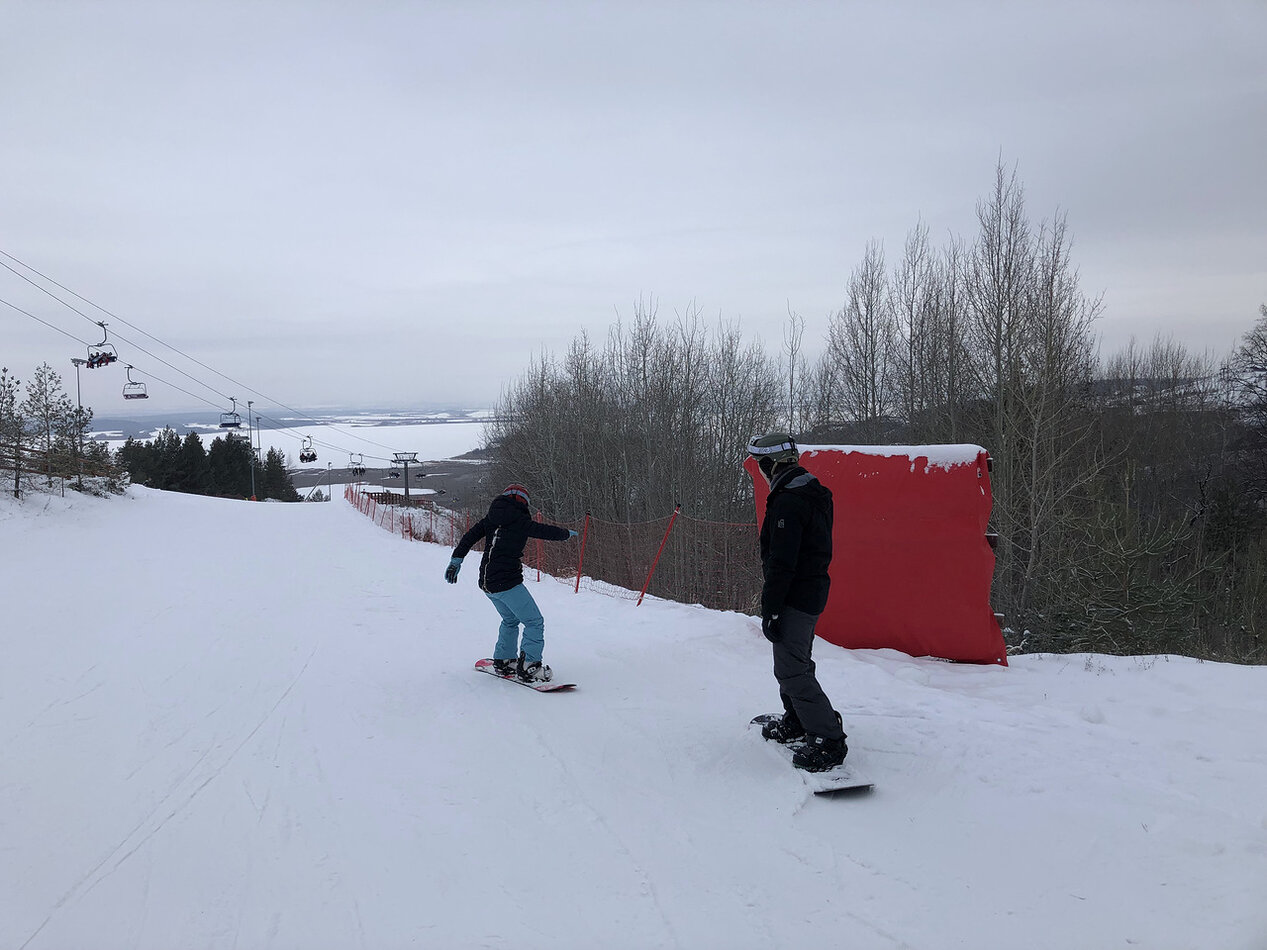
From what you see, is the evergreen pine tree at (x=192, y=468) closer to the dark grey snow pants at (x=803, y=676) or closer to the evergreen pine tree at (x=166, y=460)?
the evergreen pine tree at (x=166, y=460)

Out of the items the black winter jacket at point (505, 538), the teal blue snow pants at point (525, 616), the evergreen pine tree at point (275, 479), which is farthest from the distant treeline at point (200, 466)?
the teal blue snow pants at point (525, 616)

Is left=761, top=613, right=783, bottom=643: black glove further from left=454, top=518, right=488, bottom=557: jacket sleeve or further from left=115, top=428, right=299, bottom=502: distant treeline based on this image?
left=115, top=428, right=299, bottom=502: distant treeline

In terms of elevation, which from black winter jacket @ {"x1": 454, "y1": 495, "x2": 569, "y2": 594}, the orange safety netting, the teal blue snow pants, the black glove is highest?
black winter jacket @ {"x1": 454, "y1": 495, "x2": 569, "y2": 594}

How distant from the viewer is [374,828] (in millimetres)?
4410

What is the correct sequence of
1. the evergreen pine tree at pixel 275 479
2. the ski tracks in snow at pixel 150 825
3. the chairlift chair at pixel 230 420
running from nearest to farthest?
the ski tracks in snow at pixel 150 825
the chairlift chair at pixel 230 420
the evergreen pine tree at pixel 275 479

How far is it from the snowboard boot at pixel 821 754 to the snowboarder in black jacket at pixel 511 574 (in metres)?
3.04

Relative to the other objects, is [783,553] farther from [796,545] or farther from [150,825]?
[150,825]

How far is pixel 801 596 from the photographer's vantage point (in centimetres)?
501

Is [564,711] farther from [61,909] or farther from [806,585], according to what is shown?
[61,909]

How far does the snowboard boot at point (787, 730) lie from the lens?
212 inches

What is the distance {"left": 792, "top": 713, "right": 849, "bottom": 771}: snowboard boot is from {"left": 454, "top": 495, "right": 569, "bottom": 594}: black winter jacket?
3.17 meters

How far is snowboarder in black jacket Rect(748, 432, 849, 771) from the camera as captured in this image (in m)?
4.92

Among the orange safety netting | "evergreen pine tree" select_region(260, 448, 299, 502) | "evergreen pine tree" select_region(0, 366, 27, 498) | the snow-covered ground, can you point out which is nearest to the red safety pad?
the snow-covered ground

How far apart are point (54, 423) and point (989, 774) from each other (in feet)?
127
